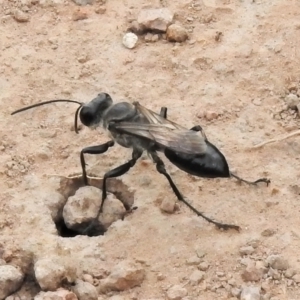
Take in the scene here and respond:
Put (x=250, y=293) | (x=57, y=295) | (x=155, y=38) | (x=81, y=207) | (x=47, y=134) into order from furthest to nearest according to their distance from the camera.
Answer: (x=155, y=38)
(x=47, y=134)
(x=81, y=207)
(x=250, y=293)
(x=57, y=295)

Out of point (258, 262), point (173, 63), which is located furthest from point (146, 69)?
point (258, 262)

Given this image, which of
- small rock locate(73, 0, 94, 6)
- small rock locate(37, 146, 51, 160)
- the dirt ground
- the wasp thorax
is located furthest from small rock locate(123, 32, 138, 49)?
small rock locate(37, 146, 51, 160)

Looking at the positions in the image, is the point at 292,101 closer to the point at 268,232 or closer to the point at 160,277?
the point at 268,232

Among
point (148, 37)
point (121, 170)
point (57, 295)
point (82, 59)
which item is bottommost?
point (57, 295)

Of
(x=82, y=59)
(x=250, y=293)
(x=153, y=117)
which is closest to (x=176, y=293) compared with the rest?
(x=250, y=293)

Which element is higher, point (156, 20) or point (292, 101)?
point (156, 20)

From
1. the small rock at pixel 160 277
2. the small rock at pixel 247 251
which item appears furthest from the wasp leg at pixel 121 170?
the small rock at pixel 247 251

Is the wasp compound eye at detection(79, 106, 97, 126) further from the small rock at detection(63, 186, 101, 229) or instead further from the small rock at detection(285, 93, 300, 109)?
the small rock at detection(285, 93, 300, 109)

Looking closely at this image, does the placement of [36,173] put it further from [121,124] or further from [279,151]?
[279,151]
